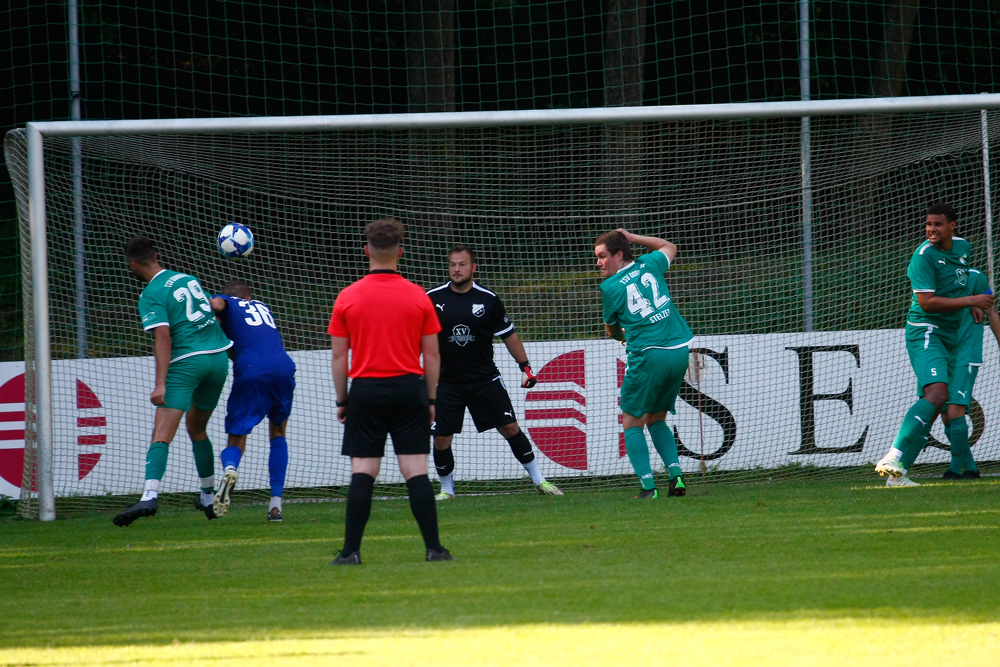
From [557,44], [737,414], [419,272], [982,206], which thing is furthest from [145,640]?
[557,44]

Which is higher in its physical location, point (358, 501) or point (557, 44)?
point (557, 44)

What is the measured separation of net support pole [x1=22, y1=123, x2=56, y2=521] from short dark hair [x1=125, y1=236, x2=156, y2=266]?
132 cm

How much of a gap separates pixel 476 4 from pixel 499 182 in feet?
17.9

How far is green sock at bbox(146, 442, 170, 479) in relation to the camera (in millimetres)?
7492

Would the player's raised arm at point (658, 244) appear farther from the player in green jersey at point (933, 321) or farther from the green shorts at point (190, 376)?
the green shorts at point (190, 376)

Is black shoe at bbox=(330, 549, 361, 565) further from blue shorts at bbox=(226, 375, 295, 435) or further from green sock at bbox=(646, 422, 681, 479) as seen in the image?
green sock at bbox=(646, 422, 681, 479)

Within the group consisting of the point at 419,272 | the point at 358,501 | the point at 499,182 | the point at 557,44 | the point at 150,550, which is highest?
the point at 557,44

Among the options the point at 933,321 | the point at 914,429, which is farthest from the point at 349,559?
the point at 933,321

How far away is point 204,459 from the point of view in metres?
8.03

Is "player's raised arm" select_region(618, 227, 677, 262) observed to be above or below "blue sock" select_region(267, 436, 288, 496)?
above

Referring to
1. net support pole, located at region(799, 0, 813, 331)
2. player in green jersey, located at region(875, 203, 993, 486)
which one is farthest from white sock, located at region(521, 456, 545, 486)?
net support pole, located at region(799, 0, 813, 331)

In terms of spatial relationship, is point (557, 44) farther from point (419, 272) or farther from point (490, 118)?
point (490, 118)

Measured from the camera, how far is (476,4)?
52.3ft

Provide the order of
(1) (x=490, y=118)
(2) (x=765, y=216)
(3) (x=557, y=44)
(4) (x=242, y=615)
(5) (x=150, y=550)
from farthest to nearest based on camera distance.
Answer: (3) (x=557, y=44), (2) (x=765, y=216), (1) (x=490, y=118), (5) (x=150, y=550), (4) (x=242, y=615)
